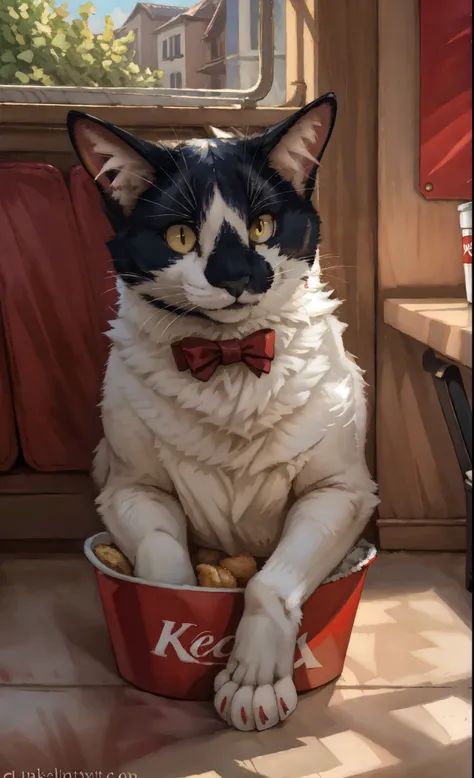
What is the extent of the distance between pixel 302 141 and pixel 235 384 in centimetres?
32

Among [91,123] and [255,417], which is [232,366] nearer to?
[255,417]

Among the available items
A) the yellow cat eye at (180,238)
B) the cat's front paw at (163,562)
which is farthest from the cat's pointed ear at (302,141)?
the cat's front paw at (163,562)

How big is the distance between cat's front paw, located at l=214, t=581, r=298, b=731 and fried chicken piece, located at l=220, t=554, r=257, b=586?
0.11m

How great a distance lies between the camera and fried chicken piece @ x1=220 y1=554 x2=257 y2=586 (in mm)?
929

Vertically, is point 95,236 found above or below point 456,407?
above

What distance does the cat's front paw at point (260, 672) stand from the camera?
80cm

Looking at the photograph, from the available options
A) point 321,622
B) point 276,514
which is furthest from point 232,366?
point 321,622

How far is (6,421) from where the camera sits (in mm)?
1254

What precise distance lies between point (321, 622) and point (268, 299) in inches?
16.2

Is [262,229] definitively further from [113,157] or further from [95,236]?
[95,236]

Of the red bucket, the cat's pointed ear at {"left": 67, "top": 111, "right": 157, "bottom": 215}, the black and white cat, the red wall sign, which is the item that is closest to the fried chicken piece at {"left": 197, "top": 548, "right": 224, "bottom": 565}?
the black and white cat

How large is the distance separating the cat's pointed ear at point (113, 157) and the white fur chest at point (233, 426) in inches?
7.3

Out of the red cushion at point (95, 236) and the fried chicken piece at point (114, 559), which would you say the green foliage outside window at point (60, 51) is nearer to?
the red cushion at point (95, 236)

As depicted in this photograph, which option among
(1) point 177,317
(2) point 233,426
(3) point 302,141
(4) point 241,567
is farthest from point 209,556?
(3) point 302,141
